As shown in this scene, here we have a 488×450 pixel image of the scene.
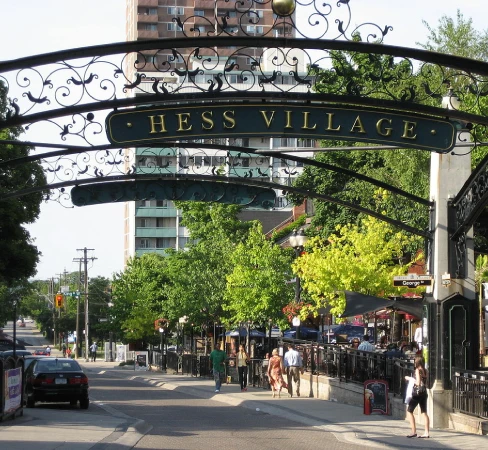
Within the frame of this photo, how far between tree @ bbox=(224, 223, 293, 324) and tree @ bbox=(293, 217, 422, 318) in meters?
1.53

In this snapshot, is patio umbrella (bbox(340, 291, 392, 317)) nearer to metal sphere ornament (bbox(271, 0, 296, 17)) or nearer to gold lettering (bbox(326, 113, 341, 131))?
gold lettering (bbox(326, 113, 341, 131))

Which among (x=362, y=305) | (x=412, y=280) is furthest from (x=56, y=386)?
(x=412, y=280)

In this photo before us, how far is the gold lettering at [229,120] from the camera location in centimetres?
1316

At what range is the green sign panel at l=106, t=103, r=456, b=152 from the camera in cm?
1305

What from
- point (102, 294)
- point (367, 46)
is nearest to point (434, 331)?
point (367, 46)

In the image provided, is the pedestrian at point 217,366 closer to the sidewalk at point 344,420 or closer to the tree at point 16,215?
the sidewalk at point 344,420

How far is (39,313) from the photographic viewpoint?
16912cm

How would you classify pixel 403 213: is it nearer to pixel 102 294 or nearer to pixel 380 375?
pixel 380 375

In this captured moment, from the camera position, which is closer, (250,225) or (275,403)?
(275,403)

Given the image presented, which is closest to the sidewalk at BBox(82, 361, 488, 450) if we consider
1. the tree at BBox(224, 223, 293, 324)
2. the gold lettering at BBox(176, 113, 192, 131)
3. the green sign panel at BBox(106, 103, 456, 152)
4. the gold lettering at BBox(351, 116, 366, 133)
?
the tree at BBox(224, 223, 293, 324)

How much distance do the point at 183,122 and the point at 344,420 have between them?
39.0 feet

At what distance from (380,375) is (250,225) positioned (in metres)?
30.3

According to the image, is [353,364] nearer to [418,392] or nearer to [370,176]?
[418,392]

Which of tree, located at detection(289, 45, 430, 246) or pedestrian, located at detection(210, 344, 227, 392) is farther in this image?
tree, located at detection(289, 45, 430, 246)
